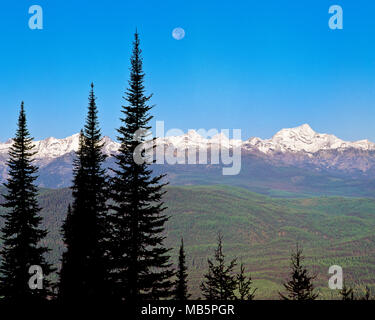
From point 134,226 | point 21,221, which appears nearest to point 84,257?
point 134,226

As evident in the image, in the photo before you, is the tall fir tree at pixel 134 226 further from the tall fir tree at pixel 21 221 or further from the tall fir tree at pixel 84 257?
the tall fir tree at pixel 21 221

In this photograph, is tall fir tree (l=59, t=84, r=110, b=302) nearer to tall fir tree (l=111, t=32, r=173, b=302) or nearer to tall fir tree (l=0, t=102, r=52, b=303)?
tall fir tree (l=111, t=32, r=173, b=302)

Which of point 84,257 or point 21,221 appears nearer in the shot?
point 84,257

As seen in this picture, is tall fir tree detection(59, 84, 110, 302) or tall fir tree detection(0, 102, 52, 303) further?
tall fir tree detection(0, 102, 52, 303)

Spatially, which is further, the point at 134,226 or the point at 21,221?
the point at 21,221

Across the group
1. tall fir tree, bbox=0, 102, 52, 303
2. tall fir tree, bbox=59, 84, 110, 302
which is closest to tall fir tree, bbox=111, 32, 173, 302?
tall fir tree, bbox=59, 84, 110, 302

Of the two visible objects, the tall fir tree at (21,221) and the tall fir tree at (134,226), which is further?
the tall fir tree at (21,221)

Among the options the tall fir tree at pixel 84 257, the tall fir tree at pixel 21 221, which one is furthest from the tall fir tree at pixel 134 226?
the tall fir tree at pixel 21 221

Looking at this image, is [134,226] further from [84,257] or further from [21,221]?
[21,221]

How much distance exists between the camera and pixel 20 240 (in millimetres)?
39031

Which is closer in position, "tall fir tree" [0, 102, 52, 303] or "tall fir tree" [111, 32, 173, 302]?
"tall fir tree" [111, 32, 173, 302]

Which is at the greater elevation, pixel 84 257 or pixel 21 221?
pixel 21 221
